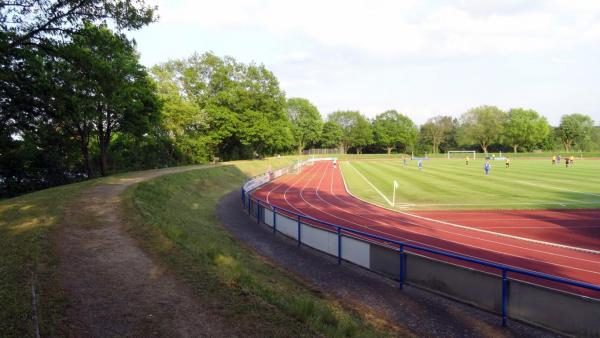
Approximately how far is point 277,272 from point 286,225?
4799 millimetres

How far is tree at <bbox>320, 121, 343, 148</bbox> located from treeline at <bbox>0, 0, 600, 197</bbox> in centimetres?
480

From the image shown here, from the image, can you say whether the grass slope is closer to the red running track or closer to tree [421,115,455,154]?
the red running track

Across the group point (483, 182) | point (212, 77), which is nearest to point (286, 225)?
point (483, 182)

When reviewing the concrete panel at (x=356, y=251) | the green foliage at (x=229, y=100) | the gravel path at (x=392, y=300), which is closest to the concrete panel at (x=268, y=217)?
the gravel path at (x=392, y=300)

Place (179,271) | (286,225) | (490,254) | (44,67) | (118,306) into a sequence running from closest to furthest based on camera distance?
(118,306), (179,271), (490,254), (286,225), (44,67)

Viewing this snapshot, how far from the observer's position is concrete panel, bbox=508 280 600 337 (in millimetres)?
6773

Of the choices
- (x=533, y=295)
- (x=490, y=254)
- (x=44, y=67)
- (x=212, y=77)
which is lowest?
(x=490, y=254)

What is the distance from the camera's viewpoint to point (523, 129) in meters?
115

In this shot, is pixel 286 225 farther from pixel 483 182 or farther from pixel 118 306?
pixel 483 182

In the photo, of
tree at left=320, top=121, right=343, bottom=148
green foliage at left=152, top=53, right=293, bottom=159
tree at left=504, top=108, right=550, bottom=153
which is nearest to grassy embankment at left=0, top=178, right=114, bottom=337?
green foliage at left=152, top=53, right=293, bottom=159

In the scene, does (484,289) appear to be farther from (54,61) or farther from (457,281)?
(54,61)

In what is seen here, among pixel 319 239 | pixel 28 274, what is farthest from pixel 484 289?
pixel 28 274

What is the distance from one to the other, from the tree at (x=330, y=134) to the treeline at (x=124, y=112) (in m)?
4.80

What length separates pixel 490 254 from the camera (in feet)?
A: 43.7
